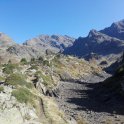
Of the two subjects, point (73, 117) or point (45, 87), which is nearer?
point (73, 117)

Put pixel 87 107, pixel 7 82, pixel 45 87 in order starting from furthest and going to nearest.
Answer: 1. pixel 45 87
2. pixel 87 107
3. pixel 7 82

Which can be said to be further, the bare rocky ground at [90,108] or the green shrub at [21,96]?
the bare rocky ground at [90,108]

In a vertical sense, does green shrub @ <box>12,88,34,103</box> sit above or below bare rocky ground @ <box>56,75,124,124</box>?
above

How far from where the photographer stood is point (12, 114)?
1620 inches

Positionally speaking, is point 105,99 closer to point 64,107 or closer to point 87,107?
point 87,107

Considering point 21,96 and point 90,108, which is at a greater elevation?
point 21,96

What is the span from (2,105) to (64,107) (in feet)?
68.9

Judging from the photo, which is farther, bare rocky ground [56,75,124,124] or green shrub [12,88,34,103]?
bare rocky ground [56,75,124,124]

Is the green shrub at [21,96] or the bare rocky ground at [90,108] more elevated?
the green shrub at [21,96]

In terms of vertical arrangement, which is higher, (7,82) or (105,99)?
(7,82)

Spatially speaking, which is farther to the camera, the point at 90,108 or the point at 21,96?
the point at 90,108

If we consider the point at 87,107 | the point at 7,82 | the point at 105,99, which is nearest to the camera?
the point at 7,82

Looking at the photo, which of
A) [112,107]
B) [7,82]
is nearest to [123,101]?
[112,107]

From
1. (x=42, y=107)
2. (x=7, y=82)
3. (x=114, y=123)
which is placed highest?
(x=7, y=82)
